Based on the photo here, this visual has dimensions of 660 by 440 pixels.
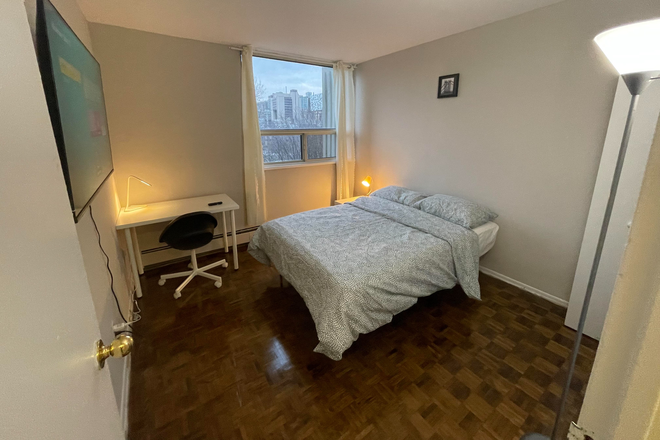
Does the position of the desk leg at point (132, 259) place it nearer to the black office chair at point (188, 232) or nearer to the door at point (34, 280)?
the black office chair at point (188, 232)

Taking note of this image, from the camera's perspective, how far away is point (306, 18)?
7.99 feet

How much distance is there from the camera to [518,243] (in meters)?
2.74

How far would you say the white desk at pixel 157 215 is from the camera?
252 cm

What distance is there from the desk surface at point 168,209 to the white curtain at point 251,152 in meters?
0.36

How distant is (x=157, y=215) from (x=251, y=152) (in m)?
1.29

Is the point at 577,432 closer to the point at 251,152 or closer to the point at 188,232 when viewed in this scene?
the point at 188,232

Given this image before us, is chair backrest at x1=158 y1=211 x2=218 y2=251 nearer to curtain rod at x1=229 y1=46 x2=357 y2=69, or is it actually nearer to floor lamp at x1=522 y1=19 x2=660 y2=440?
curtain rod at x1=229 y1=46 x2=357 y2=69

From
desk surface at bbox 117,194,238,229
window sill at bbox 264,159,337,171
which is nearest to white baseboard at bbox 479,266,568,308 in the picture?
window sill at bbox 264,159,337,171

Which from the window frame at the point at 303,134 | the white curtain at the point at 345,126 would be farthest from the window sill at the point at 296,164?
the white curtain at the point at 345,126

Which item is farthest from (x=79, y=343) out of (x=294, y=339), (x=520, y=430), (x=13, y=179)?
(x=520, y=430)

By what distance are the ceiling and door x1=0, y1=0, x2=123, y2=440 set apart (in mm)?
2161

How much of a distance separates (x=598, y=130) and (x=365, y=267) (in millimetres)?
2018

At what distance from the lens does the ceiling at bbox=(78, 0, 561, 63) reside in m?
2.19

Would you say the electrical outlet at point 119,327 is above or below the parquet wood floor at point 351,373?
above
